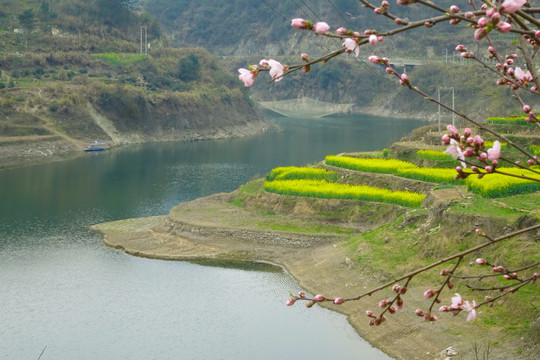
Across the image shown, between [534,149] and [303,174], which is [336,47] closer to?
[303,174]

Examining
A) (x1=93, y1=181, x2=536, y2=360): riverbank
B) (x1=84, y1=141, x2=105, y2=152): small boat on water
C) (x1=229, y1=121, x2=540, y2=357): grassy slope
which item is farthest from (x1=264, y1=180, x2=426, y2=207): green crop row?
(x1=84, y1=141, x2=105, y2=152): small boat on water

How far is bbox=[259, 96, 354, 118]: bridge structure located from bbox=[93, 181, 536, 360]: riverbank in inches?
3227

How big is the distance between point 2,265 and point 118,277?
461 cm

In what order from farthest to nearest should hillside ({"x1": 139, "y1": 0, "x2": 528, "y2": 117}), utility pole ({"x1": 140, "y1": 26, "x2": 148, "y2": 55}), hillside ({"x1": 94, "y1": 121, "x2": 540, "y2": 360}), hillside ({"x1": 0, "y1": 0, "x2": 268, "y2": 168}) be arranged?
1. hillside ({"x1": 139, "y1": 0, "x2": 528, "y2": 117})
2. utility pole ({"x1": 140, "y1": 26, "x2": 148, "y2": 55})
3. hillside ({"x1": 0, "y1": 0, "x2": 268, "y2": 168})
4. hillside ({"x1": 94, "y1": 121, "x2": 540, "y2": 360})

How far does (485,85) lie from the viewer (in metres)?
107

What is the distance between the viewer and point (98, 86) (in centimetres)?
8225

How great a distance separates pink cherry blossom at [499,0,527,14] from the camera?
171 inches

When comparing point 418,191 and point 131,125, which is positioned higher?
point 418,191

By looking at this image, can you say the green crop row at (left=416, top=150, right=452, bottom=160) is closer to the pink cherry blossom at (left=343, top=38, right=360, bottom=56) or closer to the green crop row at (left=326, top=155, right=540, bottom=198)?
the green crop row at (left=326, top=155, right=540, bottom=198)

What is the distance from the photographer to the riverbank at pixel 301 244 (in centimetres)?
2142

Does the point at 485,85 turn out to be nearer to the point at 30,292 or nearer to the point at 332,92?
the point at 332,92

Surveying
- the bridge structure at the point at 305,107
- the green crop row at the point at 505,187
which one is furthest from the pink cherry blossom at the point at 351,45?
the bridge structure at the point at 305,107

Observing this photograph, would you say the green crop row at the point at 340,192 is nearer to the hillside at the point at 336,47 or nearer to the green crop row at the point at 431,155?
the green crop row at the point at 431,155

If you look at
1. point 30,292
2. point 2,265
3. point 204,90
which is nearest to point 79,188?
point 2,265
